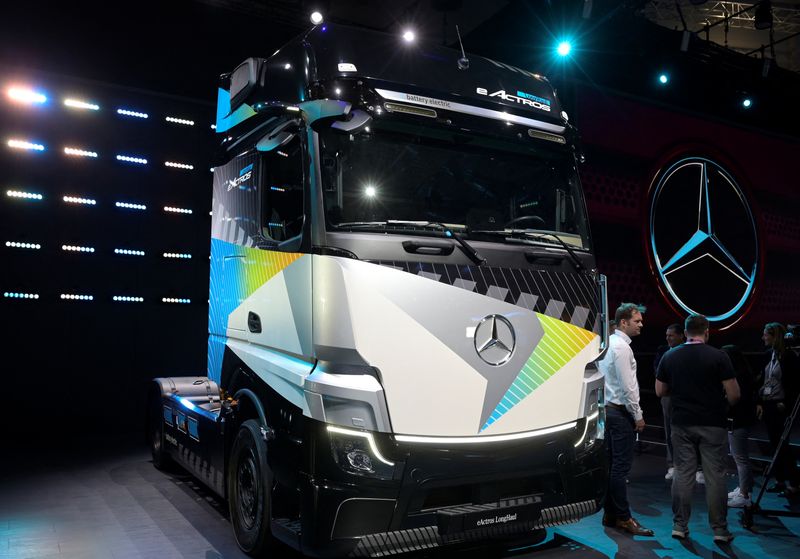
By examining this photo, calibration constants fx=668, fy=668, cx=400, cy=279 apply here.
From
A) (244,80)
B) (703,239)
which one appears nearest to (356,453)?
(244,80)

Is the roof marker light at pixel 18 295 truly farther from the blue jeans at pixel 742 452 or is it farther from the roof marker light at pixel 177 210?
the blue jeans at pixel 742 452

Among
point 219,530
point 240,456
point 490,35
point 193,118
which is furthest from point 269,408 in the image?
point 490,35

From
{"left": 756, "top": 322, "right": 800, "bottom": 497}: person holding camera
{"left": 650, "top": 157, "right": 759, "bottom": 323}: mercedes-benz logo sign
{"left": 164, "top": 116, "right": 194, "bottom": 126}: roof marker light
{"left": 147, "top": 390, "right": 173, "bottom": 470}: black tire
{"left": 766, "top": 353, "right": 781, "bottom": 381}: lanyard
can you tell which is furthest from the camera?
{"left": 650, "top": 157, "right": 759, "bottom": 323}: mercedes-benz logo sign

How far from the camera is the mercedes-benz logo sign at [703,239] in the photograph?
11.9m

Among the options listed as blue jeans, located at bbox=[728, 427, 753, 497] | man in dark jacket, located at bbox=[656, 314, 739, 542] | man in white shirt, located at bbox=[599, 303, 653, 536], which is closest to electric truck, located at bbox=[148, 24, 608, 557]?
man in white shirt, located at bbox=[599, 303, 653, 536]

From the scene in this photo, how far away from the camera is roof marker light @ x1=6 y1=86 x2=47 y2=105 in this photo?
836 cm

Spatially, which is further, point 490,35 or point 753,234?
point 753,234

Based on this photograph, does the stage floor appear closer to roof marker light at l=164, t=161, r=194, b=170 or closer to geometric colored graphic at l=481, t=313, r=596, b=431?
geometric colored graphic at l=481, t=313, r=596, b=431

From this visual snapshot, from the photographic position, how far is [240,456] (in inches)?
171

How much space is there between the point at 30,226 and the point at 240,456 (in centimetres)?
577

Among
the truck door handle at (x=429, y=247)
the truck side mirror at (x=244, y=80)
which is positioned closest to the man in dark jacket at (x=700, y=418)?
the truck door handle at (x=429, y=247)

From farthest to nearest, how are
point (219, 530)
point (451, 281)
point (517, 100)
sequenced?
point (219, 530) → point (517, 100) → point (451, 281)

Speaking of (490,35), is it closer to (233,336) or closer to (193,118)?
(193,118)

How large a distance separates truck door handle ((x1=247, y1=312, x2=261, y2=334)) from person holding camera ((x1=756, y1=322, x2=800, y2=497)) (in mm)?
4966
